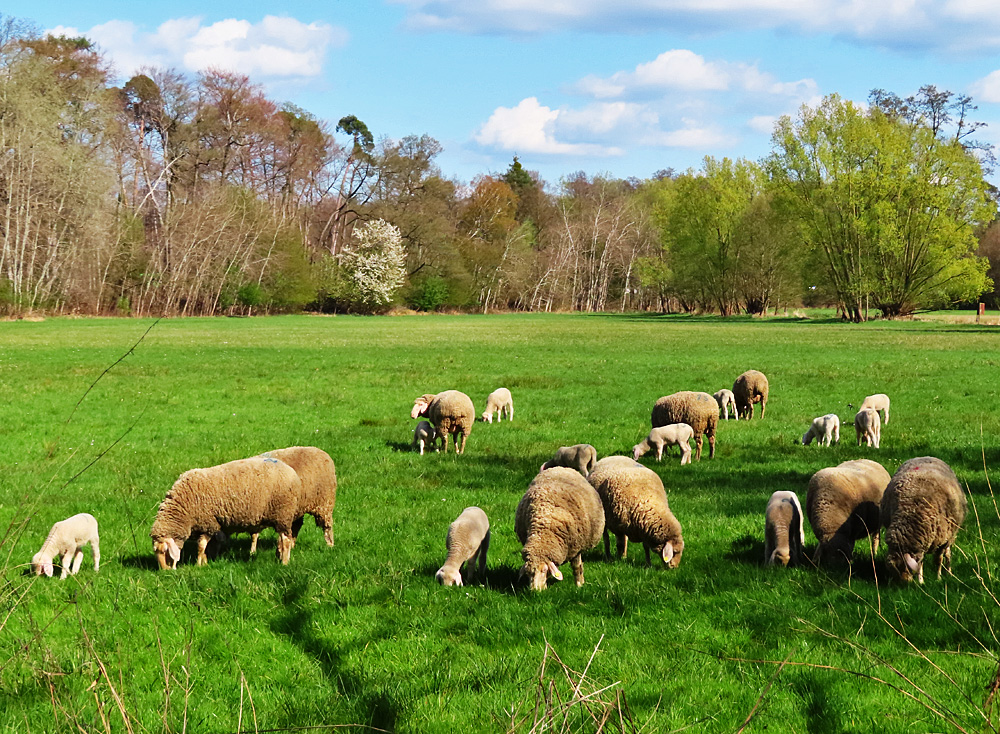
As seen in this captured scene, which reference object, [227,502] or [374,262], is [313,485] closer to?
[227,502]

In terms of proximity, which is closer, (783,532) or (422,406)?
(783,532)

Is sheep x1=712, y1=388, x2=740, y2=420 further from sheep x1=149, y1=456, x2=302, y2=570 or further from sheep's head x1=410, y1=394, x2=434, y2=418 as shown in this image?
sheep x1=149, y1=456, x2=302, y2=570

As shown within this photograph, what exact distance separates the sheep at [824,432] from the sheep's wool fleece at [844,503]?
6.07 m

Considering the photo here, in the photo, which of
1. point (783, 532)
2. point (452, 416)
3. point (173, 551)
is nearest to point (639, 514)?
point (783, 532)

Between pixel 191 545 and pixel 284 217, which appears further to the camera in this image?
pixel 284 217

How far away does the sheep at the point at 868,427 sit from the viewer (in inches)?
526

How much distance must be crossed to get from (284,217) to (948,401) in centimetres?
6894

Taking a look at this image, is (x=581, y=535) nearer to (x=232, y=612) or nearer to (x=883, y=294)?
(x=232, y=612)

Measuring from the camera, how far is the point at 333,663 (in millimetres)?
5453

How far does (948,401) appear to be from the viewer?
727 inches

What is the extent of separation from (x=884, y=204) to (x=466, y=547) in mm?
61599

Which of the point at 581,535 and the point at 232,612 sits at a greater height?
the point at 581,535

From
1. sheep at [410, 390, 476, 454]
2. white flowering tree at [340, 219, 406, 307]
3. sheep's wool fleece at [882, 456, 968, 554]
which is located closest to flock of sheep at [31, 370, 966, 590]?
sheep's wool fleece at [882, 456, 968, 554]

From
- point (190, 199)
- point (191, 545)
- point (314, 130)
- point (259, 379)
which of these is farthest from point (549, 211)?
point (191, 545)
